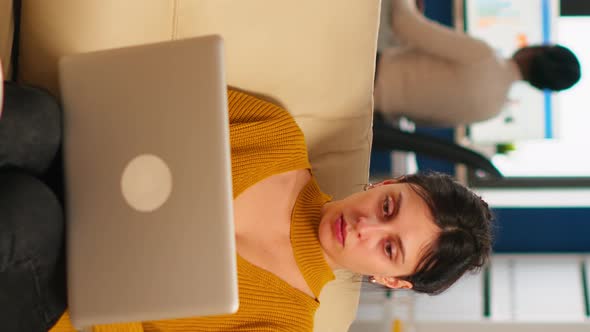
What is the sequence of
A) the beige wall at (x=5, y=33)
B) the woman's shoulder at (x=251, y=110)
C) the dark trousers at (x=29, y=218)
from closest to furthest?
the dark trousers at (x=29, y=218) < the beige wall at (x=5, y=33) < the woman's shoulder at (x=251, y=110)

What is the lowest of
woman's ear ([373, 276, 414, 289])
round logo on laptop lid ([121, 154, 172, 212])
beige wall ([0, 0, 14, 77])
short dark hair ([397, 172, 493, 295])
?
woman's ear ([373, 276, 414, 289])

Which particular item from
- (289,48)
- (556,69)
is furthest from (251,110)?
(556,69)

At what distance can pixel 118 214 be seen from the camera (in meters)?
1.08

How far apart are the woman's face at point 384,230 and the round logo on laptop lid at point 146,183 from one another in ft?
1.53

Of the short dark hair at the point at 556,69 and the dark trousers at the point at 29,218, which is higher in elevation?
the short dark hair at the point at 556,69

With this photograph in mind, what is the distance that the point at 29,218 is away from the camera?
1.03 meters

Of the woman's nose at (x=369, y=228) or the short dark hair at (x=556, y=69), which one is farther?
the short dark hair at (x=556, y=69)

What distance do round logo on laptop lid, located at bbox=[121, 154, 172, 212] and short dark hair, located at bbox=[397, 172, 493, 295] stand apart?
584mm

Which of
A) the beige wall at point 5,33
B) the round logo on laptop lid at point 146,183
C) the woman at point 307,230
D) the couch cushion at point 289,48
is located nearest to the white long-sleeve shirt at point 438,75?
the couch cushion at point 289,48

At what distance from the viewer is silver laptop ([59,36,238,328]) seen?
1043 mm

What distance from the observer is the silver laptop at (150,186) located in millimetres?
1043

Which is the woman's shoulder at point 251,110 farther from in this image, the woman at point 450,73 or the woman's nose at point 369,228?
the woman at point 450,73

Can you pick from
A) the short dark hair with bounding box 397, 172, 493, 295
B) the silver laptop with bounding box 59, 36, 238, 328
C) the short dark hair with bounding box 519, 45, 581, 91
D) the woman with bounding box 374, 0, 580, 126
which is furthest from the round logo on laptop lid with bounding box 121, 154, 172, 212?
the short dark hair with bounding box 519, 45, 581, 91

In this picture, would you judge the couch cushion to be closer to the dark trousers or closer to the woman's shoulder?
the woman's shoulder
